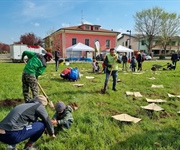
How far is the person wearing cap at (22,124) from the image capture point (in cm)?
254

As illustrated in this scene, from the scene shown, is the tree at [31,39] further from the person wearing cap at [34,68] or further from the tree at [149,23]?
the person wearing cap at [34,68]

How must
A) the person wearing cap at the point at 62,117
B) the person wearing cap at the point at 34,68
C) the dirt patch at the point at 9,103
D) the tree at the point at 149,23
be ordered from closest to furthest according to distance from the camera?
1. the person wearing cap at the point at 62,117
2. the person wearing cap at the point at 34,68
3. the dirt patch at the point at 9,103
4. the tree at the point at 149,23

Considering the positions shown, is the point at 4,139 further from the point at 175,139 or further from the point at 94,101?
the point at 94,101

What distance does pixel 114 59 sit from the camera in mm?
6961

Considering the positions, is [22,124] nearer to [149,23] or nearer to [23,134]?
[23,134]

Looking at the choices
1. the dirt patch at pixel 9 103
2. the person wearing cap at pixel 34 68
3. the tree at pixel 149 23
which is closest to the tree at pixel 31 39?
the tree at pixel 149 23

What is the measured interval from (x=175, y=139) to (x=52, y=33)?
125ft

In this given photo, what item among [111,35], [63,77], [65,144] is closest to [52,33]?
[111,35]

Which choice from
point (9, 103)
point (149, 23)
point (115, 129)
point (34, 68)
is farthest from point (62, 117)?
point (149, 23)

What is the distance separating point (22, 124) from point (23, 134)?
15 centimetres

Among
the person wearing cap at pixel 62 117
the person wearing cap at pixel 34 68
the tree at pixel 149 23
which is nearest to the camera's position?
the person wearing cap at pixel 62 117

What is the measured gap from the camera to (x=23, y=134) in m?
2.65

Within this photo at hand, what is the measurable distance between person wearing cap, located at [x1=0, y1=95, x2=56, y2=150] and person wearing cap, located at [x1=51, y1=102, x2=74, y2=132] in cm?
70

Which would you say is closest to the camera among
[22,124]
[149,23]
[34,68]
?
[22,124]
